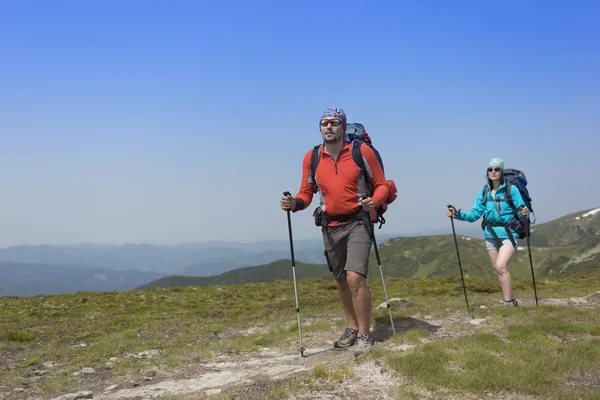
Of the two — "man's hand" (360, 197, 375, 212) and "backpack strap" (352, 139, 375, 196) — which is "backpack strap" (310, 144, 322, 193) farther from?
"man's hand" (360, 197, 375, 212)

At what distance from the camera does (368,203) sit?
26.9 ft

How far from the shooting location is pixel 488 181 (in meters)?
12.9

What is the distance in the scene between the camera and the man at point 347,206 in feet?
27.7

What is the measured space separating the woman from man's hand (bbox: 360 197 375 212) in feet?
16.7

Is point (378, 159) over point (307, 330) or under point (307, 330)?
over

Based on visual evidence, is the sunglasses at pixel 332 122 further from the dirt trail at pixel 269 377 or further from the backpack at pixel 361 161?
the dirt trail at pixel 269 377

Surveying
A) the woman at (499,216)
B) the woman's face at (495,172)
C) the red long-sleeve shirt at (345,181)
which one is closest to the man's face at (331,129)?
the red long-sleeve shirt at (345,181)

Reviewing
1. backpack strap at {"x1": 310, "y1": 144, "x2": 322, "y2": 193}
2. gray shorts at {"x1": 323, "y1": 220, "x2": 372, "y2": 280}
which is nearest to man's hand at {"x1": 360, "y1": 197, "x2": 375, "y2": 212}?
gray shorts at {"x1": 323, "y1": 220, "x2": 372, "y2": 280}

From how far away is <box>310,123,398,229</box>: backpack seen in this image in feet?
28.4

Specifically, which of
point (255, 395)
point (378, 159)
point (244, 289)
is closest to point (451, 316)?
point (378, 159)

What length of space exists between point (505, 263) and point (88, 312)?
1931 centimetres

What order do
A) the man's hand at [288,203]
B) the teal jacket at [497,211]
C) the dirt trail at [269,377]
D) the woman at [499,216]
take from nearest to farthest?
the dirt trail at [269,377], the man's hand at [288,203], the woman at [499,216], the teal jacket at [497,211]

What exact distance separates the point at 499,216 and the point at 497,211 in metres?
0.15

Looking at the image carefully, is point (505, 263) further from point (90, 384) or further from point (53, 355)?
point (53, 355)
